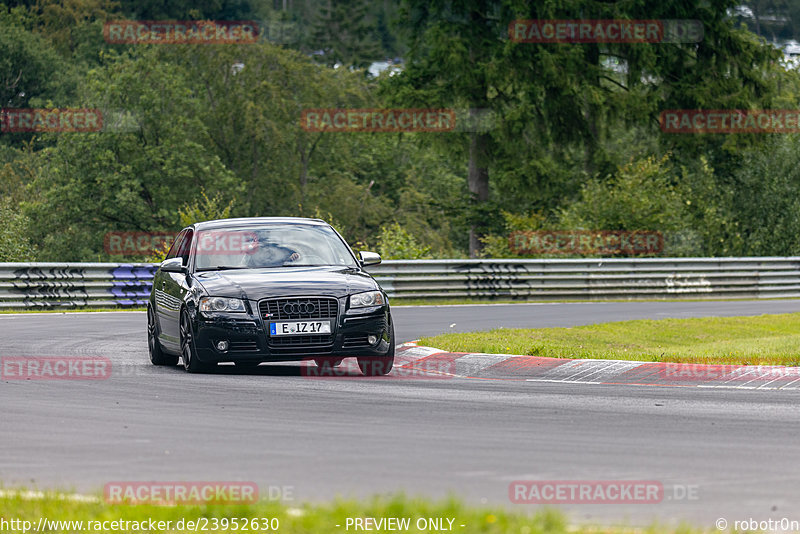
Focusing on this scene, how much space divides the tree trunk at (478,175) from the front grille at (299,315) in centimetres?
2906

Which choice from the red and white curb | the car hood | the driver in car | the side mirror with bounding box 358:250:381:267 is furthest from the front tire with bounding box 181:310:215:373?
the red and white curb

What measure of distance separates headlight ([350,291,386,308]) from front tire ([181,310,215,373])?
169 cm

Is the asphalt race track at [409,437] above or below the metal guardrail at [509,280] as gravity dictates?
above

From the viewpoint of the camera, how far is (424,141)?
42.2 metres

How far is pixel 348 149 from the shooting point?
70875 mm

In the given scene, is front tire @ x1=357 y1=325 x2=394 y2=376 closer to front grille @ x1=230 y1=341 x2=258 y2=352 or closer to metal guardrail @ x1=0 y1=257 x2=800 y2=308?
front grille @ x1=230 y1=341 x2=258 y2=352

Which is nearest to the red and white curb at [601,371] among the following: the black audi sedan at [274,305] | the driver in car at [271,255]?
the black audi sedan at [274,305]

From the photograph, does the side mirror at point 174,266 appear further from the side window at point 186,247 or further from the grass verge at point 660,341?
the grass verge at point 660,341

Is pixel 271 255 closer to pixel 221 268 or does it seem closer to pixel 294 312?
pixel 221 268

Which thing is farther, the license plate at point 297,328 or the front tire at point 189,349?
the front tire at point 189,349

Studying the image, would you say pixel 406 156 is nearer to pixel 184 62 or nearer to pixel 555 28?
pixel 184 62

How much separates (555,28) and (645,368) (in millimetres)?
30393

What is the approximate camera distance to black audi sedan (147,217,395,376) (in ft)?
41.9

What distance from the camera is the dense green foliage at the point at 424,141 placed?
40.4 meters
